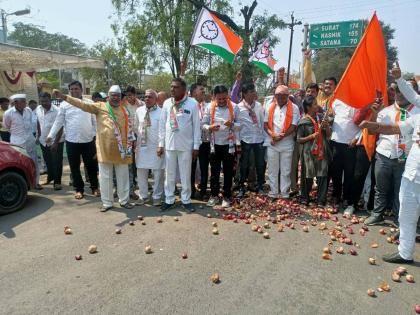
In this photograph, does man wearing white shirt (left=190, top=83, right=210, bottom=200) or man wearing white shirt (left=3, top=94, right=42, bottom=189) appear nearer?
man wearing white shirt (left=190, top=83, right=210, bottom=200)

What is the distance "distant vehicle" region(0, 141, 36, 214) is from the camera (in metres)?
5.82

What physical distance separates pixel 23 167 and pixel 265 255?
14.6 feet

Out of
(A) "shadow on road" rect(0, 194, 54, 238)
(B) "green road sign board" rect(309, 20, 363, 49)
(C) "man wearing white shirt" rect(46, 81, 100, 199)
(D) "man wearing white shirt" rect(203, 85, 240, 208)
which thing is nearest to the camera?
(A) "shadow on road" rect(0, 194, 54, 238)

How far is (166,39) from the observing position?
62.2ft

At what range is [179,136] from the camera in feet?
19.0

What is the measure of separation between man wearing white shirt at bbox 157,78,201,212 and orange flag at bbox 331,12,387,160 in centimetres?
229

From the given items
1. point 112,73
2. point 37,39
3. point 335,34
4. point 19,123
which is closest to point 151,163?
point 19,123

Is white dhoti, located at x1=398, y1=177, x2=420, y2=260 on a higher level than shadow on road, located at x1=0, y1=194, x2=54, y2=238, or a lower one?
higher

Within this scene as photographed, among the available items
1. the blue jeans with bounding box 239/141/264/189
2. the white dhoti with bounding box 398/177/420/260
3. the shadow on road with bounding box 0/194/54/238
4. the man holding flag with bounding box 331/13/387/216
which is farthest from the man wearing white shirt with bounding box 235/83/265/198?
the shadow on road with bounding box 0/194/54/238

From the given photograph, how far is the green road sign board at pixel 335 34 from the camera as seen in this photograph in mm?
12461

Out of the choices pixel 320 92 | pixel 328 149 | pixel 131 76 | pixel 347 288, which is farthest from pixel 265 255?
pixel 131 76

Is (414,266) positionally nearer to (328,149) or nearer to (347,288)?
(347,288)

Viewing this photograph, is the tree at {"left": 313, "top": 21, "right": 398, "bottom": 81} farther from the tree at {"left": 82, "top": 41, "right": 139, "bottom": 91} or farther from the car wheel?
the car wheel

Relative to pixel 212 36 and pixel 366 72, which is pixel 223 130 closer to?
pixel 366 72
